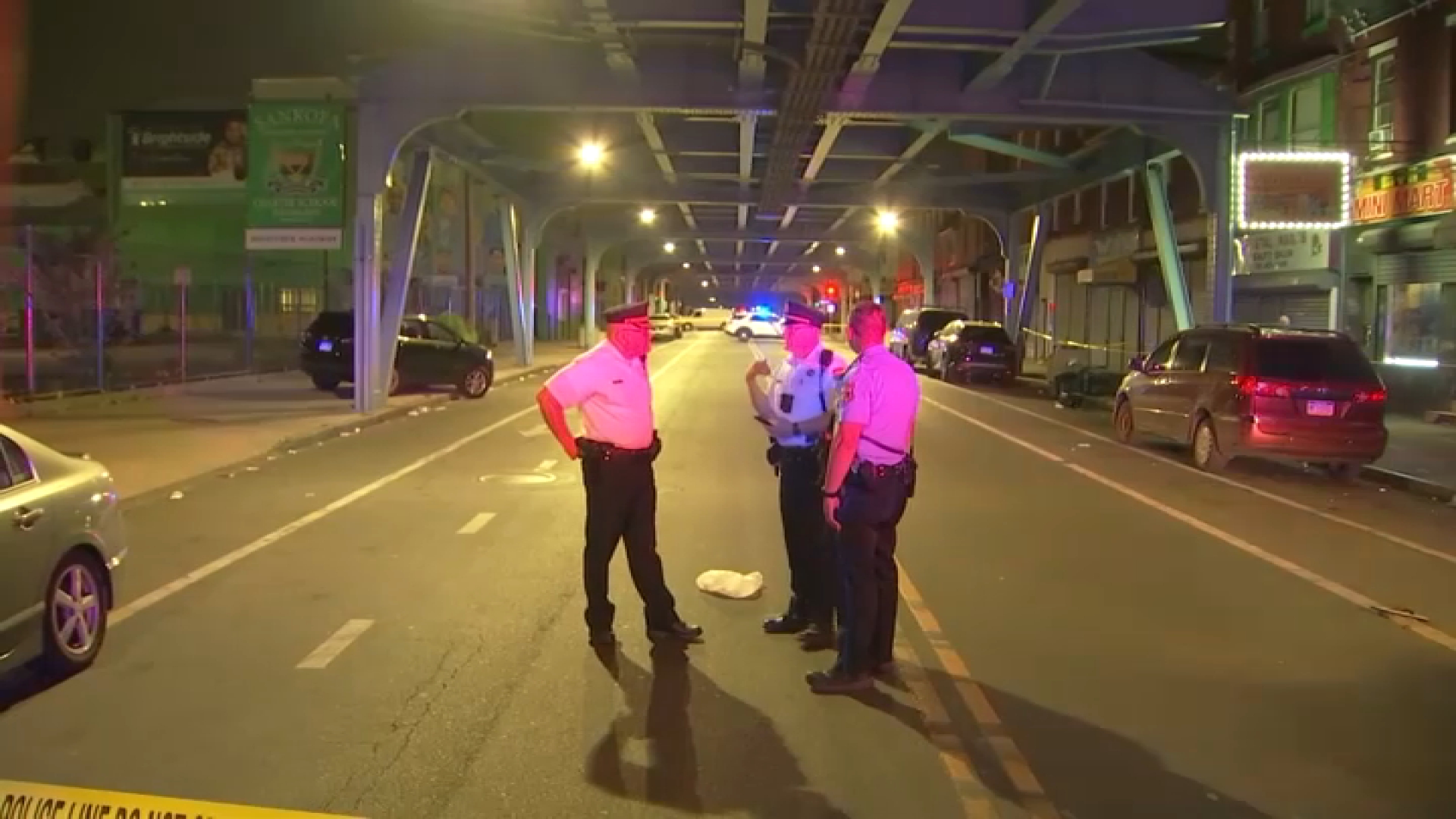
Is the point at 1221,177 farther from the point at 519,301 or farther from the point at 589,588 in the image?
the point at 519,301

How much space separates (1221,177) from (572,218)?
4486 centimetres

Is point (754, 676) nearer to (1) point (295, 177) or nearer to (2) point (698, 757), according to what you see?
(2) point (698, 757)

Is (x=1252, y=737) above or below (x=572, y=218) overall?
below

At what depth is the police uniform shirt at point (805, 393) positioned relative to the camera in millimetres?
7227

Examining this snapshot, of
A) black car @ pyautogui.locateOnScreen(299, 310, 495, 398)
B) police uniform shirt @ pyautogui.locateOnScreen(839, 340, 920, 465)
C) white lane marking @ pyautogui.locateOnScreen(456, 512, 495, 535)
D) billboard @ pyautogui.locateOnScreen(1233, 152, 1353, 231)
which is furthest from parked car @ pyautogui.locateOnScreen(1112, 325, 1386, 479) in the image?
black car @ pyautogui.locateOnScreen(299, 310, 495, 398)

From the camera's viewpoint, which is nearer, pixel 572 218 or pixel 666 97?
pixel 666 97

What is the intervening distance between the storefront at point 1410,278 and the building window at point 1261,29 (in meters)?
4.58

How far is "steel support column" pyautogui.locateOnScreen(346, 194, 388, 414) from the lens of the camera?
73.2ft

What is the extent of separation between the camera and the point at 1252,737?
5965 mm

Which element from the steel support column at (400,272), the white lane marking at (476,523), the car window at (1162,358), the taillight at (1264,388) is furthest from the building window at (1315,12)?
the white lane marking at (476,523)

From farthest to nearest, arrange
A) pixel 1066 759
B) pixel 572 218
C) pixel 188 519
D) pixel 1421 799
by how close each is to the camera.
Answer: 1. pixel 572 218
2. pixel 188 519
3. pixel 1066 759
4. pixel 1421 799

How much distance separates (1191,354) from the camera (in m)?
17.0

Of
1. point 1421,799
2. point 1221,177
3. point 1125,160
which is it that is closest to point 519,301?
point 1125,160

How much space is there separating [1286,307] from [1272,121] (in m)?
3.76
